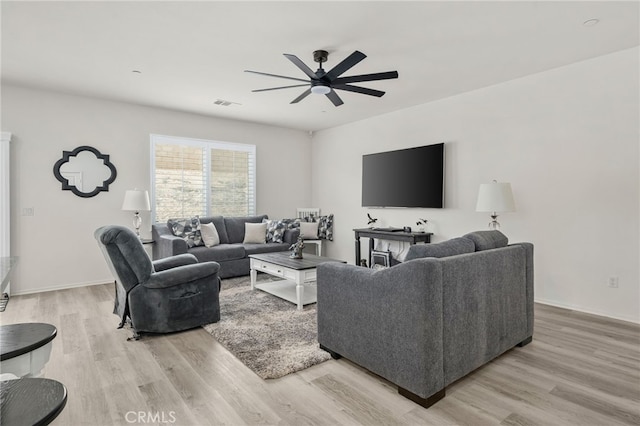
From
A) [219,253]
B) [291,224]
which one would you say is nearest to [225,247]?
[219,253]

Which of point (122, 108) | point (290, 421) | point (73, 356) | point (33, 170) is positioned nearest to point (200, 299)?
point (73, 356)

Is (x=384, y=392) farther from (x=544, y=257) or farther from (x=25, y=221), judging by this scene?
(x=25, y=221)

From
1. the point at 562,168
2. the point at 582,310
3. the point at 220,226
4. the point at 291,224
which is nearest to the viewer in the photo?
the point at 582,310

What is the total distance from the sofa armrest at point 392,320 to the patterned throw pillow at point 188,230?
329 centimetres

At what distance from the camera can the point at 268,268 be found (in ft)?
13.8

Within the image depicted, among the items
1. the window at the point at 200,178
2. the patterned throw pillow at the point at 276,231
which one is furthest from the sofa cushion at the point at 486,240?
the window at the point at 200,178

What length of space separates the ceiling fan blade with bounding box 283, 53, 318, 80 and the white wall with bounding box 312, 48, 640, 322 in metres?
2.58

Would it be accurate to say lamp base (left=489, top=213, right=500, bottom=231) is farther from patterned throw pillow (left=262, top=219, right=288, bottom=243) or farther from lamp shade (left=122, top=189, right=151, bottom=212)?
lamp shade (left=122, top=189, right=151, bottom=212)

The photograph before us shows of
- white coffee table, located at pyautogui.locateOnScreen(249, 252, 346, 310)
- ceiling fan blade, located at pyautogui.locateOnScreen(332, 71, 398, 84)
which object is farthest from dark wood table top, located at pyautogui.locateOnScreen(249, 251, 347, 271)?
ceiling fan blade, located at pyautogui.locateOnScreen(332, 71, 398, 84)

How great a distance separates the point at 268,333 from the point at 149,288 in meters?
1.10

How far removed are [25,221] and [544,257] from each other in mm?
6466

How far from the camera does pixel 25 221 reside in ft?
15.0

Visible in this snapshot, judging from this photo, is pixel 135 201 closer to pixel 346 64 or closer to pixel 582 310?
pixel 346 64

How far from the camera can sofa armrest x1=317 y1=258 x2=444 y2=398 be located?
1.93 m
